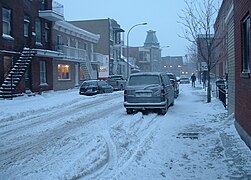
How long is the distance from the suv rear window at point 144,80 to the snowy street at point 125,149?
6.79 feet

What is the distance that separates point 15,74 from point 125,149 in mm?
18242

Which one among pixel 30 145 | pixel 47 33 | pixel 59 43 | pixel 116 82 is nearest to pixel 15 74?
pixel 47 33

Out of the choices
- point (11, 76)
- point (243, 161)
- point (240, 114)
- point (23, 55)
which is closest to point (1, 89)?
point (11, 76)

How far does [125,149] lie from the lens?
27.2ft

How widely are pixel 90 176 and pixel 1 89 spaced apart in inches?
743

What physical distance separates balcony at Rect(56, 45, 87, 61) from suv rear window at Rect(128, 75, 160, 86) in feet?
66.1

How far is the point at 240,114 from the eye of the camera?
9523 millimetres

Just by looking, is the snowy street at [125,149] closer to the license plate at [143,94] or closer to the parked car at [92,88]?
the license plate at [143,94]

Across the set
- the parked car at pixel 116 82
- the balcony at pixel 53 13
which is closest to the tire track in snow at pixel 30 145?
the balcony at pixel 53 13

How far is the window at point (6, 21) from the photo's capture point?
970 inches

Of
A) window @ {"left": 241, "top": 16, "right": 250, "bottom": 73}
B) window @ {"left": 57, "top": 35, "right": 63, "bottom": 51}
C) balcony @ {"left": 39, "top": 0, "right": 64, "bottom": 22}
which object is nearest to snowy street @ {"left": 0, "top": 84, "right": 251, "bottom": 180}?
window @ {"left": 241, "top": 16, "right": 250, "bottom": 73}

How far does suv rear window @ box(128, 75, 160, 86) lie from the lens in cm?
1530

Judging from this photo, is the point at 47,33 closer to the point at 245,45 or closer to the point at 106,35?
the point at 245,45

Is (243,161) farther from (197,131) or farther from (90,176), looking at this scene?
(197,131)
